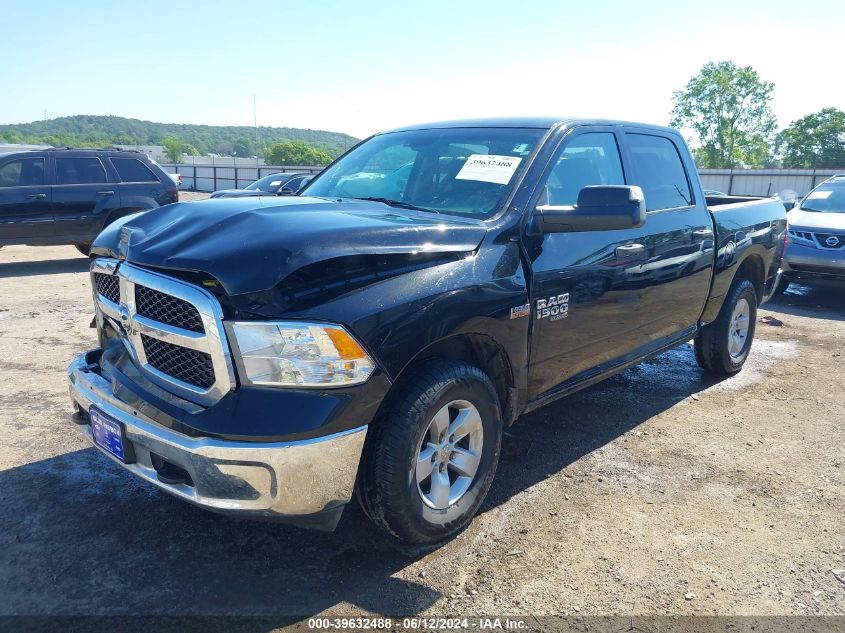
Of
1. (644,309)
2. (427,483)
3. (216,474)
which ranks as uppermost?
(644,309)

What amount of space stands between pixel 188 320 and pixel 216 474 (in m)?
0.59

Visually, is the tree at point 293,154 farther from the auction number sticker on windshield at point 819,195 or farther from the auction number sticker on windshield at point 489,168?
the auction number sticker on windshield at point 489,168

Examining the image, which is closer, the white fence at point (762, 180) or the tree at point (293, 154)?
the white fence at point (762, 180)

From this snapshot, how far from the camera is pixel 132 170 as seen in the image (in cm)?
1125

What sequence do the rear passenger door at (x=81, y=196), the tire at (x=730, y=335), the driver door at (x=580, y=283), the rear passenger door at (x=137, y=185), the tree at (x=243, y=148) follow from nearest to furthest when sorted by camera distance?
the driver door at (x=580, y=283)
the tire at (x=730, y=335)
the rear passenger door at (x=81, y=196)
the rear passenger door at (x=137, y=185)
the tree at (x=243, y=148)

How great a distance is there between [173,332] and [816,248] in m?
9.20

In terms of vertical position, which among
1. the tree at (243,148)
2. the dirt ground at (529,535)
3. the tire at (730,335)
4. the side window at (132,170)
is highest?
the tree at (243,148)

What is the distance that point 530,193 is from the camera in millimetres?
3369

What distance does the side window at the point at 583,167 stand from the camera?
3.65m

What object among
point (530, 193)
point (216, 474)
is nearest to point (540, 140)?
point (530, 193)

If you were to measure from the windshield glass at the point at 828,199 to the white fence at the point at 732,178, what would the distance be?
19.1 metres

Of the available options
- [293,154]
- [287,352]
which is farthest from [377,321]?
[293,154]

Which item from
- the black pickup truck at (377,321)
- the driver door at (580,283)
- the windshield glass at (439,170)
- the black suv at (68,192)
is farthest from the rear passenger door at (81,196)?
the driver door at (580,283)

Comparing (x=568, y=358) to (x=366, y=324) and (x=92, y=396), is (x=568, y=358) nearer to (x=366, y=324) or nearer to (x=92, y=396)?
(x=366, y=324)
